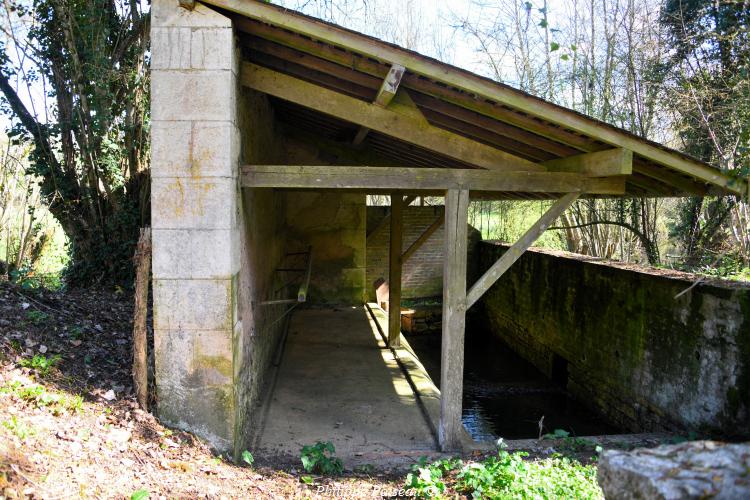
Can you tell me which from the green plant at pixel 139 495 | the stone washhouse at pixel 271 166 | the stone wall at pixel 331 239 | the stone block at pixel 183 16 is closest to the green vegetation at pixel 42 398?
the stone washhouse at pixel 271 166

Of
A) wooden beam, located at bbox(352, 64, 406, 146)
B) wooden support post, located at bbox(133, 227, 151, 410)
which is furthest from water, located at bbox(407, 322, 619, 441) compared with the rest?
wooden beam, located at bbox(352, 64, 406, 146)

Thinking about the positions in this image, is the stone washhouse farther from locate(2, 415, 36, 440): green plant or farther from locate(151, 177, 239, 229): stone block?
locate(2, 415, 36, 440): green plant

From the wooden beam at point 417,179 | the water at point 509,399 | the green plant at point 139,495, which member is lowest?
the water at point 509,399

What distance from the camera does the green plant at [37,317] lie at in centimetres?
483

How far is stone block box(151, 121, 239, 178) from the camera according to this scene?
397 cm

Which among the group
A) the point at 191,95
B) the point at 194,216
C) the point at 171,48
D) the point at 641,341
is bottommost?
the point at 641,341

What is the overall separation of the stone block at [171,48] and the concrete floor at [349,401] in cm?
332

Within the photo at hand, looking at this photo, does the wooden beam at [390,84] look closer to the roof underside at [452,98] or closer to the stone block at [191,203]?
the roof underside at [452,98]

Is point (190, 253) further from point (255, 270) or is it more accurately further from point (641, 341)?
point (641, 341)

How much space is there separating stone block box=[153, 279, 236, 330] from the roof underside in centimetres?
198

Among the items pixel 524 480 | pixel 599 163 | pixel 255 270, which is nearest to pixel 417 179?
pixel 599 163

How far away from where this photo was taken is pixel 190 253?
4.02 m

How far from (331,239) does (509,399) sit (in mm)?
4840

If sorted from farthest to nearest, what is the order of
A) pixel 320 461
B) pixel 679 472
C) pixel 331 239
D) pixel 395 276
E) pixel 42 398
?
1. pixel 331 239
2. pixel 395 276
3. pixel 320 461
4. pixel 42 398
5. pixel 679 472
